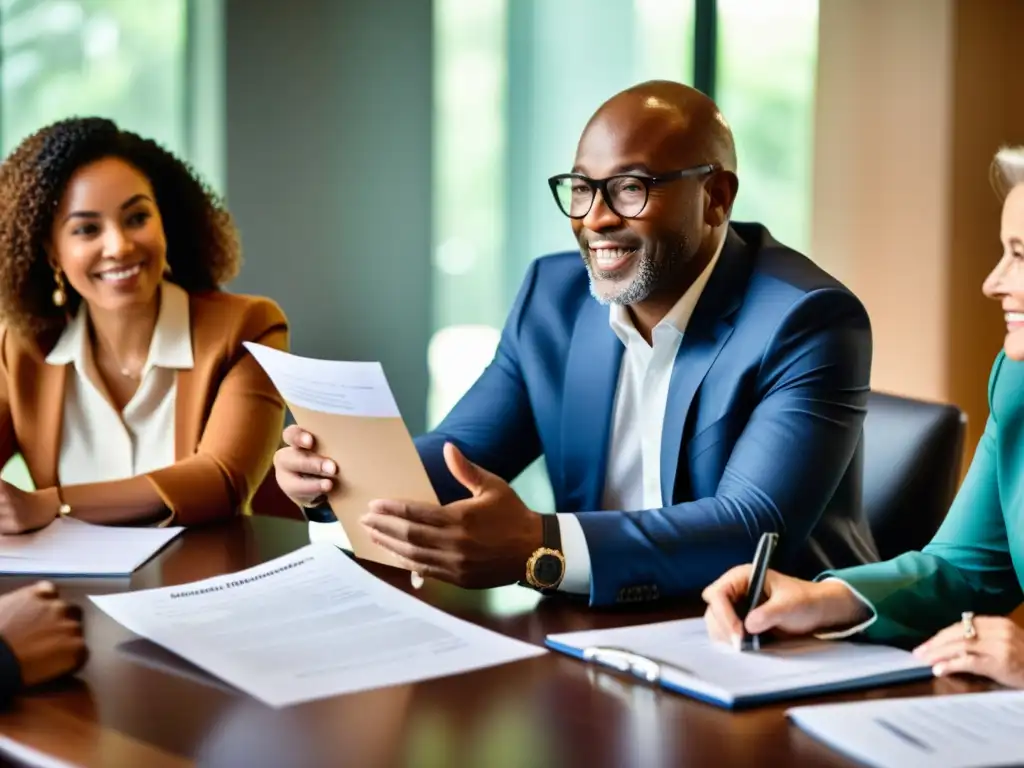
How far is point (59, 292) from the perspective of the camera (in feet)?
8.73

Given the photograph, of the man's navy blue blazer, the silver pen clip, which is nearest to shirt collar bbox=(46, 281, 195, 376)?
the man's navy blue blazer

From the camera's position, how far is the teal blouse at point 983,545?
1.52 meters

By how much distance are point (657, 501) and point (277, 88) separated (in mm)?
2562


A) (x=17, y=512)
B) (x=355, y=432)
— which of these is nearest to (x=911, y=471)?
(x=355, y=432)

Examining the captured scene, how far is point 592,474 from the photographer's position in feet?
7.06

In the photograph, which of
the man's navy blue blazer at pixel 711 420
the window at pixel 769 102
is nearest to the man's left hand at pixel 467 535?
the man's navy blue blazer at pixel 711 420

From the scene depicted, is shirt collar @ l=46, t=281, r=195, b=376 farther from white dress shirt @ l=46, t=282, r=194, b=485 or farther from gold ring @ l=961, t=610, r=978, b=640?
gold ring @ l=961, t=610, r=978, b=640

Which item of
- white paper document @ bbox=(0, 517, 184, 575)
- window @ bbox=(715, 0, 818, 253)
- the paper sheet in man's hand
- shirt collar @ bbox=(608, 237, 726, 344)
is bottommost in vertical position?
white paper document @ bbox=(0, 517, 184, 575)

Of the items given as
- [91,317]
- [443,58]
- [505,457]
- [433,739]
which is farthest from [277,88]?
[433,739]

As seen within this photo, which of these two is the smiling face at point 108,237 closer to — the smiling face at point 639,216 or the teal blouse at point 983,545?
the smiling face at point 639,216

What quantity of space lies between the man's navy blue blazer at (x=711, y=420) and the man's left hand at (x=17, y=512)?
24.9 inches

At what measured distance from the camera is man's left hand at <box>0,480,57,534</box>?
201 cm

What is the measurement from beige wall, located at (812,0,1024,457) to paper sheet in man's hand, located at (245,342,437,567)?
2677 mm

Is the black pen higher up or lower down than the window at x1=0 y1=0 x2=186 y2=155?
lower down
